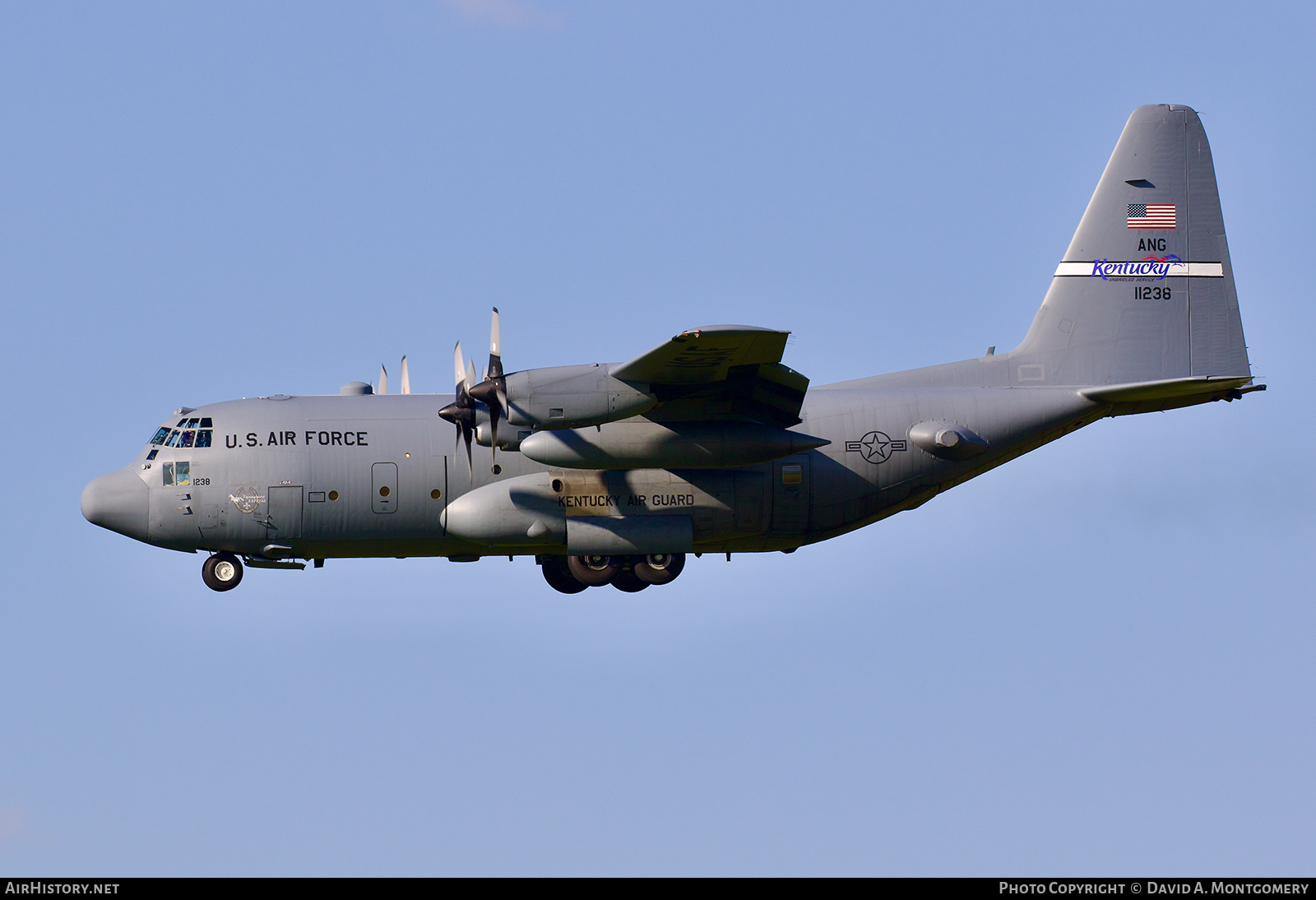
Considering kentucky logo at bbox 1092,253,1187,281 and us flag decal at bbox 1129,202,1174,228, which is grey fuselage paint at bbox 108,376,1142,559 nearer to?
kentucky logo at bbox 1092,253,1187,281

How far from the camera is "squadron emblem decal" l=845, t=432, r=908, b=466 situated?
2627 cm

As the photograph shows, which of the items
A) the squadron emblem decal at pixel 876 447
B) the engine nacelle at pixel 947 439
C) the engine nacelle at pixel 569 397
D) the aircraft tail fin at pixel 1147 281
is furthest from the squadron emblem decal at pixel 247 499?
the aircraft tail fin at pixel 1147 281

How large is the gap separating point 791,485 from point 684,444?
231 cm

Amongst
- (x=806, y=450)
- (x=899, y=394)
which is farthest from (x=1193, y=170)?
(x=806, y=450)

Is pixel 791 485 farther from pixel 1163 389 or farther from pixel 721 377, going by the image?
pixel 1163 389

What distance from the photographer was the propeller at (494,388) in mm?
23469

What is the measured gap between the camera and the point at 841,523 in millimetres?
26734

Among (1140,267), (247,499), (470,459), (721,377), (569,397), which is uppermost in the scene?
(1140,267)

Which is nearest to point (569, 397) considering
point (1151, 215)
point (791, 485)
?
point (791, 485)

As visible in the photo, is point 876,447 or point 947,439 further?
point 876,447

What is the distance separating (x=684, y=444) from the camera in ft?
81.6

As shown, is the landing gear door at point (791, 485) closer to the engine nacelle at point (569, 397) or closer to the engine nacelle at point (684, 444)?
the engine nacelle at point (684, 444)

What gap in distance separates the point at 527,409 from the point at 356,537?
4.88 m

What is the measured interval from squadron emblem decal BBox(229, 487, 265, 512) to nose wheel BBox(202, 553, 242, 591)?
44.2 inches
